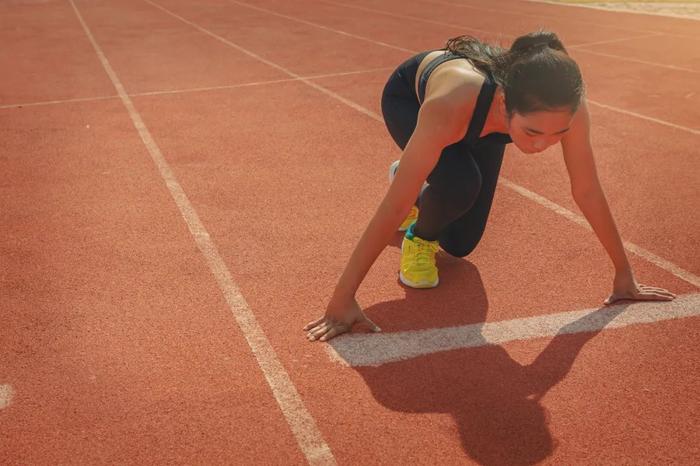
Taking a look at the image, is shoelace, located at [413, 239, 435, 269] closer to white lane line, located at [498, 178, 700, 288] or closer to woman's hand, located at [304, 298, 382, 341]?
woman's hand, located at [304, 298, 382, 341]

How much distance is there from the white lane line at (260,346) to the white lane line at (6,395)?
3.17ft

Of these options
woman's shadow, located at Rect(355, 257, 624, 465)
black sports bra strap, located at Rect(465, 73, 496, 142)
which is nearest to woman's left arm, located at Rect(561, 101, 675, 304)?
woman's shadow, located at Rect(355, 257, 624, 465)

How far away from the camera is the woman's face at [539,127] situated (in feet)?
8.89

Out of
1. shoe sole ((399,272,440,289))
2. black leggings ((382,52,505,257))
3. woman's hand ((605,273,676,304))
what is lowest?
shoe sole ((399,272,440,289))

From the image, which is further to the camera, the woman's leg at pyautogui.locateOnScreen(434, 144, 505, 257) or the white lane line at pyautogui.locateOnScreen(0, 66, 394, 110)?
the white lane line at pyautogui.locateOnScreen(0, 66, 394, 110)

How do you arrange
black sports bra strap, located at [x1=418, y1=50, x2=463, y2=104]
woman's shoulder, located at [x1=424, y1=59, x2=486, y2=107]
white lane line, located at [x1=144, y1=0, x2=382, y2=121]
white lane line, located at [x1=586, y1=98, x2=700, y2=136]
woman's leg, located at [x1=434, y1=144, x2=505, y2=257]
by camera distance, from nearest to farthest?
woman's shoulder, located at [x1=424, y1=59, x2=486, y2=107] < black sports bra strap, located at [x1=418, y1=50, x2=463, y2=104] < woman's leg, located at [x1=434, y1=144, x2=505, y2=257] < white lane line, located at [x1=586, y1=98, x2=700, y2=136] < white lane line, located at [x1=144, y1=0, x2=382, y2=121]

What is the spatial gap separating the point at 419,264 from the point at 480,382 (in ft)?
3.07

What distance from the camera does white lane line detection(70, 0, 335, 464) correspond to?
2.66 m

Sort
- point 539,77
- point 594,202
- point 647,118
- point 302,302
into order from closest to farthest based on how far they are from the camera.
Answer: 1. point 539,77
2. point 594,202
3. point 302,302
4. point 647,118

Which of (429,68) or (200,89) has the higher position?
(429,68)

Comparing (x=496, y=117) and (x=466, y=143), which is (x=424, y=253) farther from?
(x=496, y=117)

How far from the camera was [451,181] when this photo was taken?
3482mm

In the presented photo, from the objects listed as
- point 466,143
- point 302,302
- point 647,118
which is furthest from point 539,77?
point 647,118

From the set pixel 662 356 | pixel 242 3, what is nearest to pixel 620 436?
pixel 662 356
